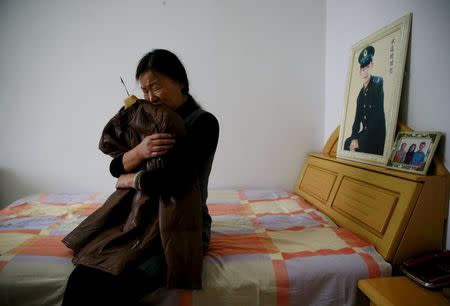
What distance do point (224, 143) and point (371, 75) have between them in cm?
125

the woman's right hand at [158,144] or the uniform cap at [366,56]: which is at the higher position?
the uniform cap at [366,56]

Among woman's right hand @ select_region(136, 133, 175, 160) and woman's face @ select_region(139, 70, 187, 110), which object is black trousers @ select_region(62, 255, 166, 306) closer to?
woman's right hand @ select_region(136, 133, 175, 160)

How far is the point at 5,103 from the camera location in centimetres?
211

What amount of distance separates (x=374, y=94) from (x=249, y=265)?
126cm

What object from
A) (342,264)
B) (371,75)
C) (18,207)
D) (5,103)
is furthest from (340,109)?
(5,103)

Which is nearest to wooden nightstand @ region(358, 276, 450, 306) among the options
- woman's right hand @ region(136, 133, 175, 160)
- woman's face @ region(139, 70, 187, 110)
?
woman's right hand @ region(136, 133, 175, 160)

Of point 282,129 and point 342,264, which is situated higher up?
point 282,129

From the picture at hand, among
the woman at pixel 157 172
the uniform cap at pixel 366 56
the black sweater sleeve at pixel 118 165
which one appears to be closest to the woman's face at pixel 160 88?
the woman at pixel 157 172

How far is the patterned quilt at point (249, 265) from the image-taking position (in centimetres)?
91

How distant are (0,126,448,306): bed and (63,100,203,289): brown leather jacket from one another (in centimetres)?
11

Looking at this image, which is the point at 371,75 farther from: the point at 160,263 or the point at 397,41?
the point at 160,263

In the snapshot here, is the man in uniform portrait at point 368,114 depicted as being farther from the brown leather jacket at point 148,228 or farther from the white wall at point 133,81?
the brown leather jacket at point 148,228

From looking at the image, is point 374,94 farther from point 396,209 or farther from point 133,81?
point 133,81

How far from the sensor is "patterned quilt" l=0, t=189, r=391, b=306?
2.97 feet
